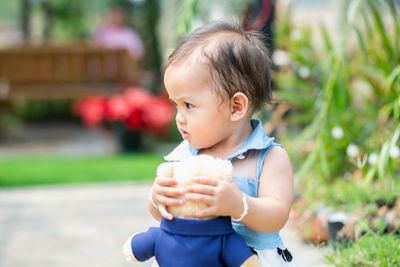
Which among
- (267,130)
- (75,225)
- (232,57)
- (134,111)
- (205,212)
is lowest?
(134,111)

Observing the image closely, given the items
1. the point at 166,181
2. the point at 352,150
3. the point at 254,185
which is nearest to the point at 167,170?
the point at 166,181

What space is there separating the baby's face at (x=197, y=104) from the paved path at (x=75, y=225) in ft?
3.40

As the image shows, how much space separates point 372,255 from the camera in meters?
2.13

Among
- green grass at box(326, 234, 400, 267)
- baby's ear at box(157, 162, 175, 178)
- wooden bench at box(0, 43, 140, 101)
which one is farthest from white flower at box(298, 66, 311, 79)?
wooden bench at box(0, 43, 140, 101)

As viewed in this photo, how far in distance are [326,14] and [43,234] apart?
24.5 feet

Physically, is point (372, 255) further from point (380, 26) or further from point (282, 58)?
point (282, 58)

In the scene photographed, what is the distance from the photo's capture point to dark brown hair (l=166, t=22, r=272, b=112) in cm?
164

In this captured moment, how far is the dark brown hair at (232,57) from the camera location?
1642 mm

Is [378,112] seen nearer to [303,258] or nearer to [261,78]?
[303,258]

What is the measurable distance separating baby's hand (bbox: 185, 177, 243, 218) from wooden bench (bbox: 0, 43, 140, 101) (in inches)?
307

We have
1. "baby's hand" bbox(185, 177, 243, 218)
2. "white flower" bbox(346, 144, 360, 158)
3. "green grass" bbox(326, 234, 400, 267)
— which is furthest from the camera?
"white flower" bbox(346, 144, 360, 158)

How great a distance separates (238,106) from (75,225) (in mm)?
2459

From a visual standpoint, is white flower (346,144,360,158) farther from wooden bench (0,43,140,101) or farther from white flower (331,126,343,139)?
wooden bench (0,43,140,101)

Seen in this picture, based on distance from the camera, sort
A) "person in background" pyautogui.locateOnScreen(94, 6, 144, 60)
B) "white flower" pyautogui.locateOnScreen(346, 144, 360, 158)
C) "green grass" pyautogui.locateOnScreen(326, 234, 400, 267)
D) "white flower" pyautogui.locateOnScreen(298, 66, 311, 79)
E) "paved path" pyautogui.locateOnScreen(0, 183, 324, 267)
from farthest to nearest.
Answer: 1. "person in background" pyautogui.locateOnScreen(94, 6, 144, 60)
2. "white flower" pyautogui.locateOnScreen(298, 66, 311, 79)
3. "white flower" pyautogui.locateOnScreen(346, 144, 360, 158)
4. "paved path" pyautogui.locateOnScreen(0, 183, 324, 267)
5. "green grass" pyautogui.locateOnScreen(326, 234, 400, 267)
